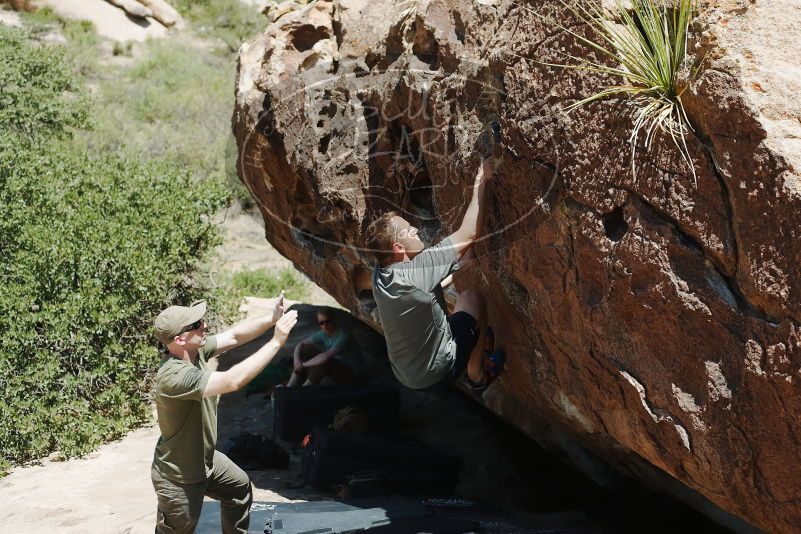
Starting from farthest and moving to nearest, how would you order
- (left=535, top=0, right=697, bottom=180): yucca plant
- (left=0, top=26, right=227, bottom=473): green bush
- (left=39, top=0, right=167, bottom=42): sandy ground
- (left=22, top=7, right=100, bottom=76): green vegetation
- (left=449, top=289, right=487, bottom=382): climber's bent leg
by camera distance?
(left=39, top=0, right=167, bottom=42): sandy ground
(left=22, top=7, right=100, bottom=76): green vegetation
(left=0, top=26, right=227, bottom=473): green bush
(left=449, top=289, right=487, bottom=382): climber's bent leg
(left=535, top=0, right=697, bottom=180): yucca plant

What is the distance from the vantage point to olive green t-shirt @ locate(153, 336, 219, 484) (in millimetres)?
4047

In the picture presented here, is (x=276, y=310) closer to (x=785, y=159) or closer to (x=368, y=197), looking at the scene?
(x=368, y=197)

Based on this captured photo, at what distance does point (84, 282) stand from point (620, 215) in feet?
19.0

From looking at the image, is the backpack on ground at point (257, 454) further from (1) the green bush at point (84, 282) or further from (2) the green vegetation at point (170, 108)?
(2) the green vegetation at point (170, 108)

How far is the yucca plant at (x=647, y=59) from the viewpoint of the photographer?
3223 millimetres

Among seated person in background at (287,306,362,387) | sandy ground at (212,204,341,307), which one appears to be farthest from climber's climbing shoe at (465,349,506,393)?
sandy ground at (212,204,341,307)

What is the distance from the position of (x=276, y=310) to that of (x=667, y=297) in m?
1.81

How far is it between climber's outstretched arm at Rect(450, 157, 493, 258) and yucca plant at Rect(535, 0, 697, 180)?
82cm

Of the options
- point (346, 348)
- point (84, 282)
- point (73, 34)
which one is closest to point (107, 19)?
point (73, 34)

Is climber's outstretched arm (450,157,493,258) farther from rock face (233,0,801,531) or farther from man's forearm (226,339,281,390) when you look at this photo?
man's forearm (226,339,281,390)

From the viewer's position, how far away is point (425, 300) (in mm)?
4176

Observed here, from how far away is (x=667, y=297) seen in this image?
11.2 feet

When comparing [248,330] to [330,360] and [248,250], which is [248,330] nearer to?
[330,360]

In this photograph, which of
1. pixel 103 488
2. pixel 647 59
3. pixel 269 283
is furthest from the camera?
pixel 269 283
